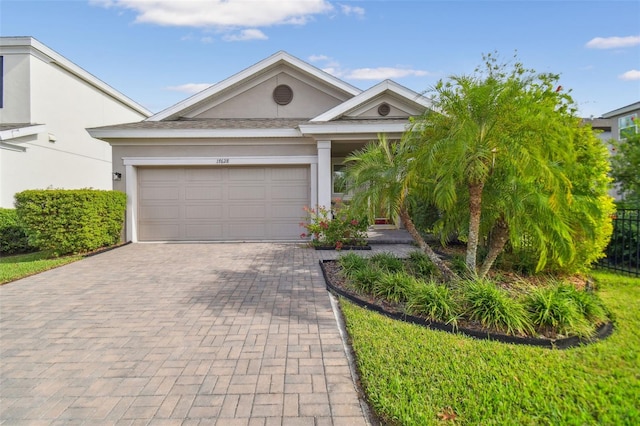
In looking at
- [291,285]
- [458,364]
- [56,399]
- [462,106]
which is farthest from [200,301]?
[462,106]

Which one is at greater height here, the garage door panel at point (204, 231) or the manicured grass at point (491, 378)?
the garage door panel at point (204, 231)

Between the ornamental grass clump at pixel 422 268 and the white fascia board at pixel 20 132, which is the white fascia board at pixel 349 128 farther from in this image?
the white fascia board at pixel 20 132

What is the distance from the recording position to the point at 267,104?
1272 cm

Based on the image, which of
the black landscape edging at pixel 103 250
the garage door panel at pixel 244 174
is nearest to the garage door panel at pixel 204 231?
the garage door panel at pixel 244 174

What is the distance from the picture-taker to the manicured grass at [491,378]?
2.46 m

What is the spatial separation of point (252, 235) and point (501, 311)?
8473mm

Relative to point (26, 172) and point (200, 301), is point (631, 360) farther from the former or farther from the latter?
point (26, 172)

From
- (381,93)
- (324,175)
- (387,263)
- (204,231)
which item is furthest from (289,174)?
(387,263)

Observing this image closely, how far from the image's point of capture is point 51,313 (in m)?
4.72

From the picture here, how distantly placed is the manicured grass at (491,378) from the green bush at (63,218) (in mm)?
8269

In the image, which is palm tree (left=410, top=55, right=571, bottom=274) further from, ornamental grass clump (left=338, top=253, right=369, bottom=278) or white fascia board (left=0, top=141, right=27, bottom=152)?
white fascia board (left=0, top=141, right=27, bottom=152)

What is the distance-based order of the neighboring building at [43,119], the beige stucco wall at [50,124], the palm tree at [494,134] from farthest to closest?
the beige stucco wall at [50,124] → the neighboring building at [43,119] → the palm tree at [494,134]

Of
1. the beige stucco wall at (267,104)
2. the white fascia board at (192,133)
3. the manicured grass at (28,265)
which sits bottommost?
the manicured grass at (28,265)

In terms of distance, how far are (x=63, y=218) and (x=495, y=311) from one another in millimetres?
9938
